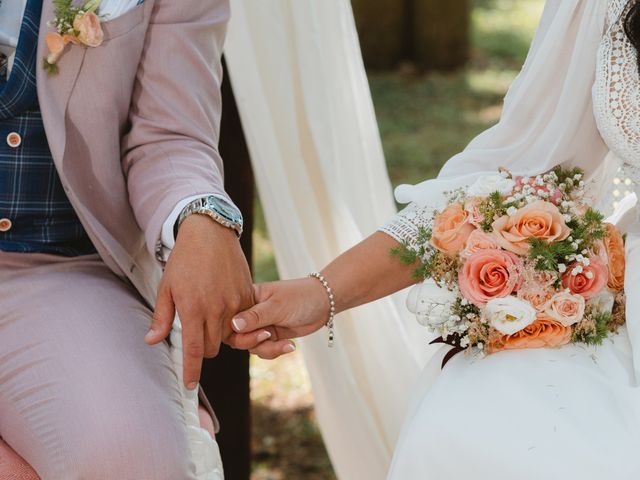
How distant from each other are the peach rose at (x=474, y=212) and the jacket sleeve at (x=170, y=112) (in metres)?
0.50

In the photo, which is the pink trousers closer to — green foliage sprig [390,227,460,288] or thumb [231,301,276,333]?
thumb [231,301,276,333]

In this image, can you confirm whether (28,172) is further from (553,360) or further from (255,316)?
(553,360)

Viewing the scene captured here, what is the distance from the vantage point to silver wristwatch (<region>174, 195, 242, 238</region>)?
78.0 inches

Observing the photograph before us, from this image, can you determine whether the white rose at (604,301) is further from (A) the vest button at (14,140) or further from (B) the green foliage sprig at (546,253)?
(A) the vest button at (14,140)

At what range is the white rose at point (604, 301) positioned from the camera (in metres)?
1.91

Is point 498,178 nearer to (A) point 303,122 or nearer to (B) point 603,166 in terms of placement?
(B) point 603,166

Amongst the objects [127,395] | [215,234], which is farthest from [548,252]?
[127,395]

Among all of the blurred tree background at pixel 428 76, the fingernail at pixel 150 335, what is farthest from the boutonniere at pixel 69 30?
the blurred tree background at pixel 428 76

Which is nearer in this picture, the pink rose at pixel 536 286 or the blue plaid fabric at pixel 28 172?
the pink rose at pixel 536 286

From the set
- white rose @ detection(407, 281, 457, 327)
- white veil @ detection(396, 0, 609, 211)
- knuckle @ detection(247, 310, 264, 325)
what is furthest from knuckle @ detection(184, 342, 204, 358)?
white veil @ detection(396, 0, 609, 211)

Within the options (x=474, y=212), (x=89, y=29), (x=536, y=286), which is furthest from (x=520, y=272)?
(x=89, y=29)

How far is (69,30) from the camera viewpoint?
6.53 ft

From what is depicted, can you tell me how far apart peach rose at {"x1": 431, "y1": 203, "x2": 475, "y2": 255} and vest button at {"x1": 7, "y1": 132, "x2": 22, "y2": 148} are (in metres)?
0.85

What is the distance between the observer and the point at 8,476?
1.83 meters
